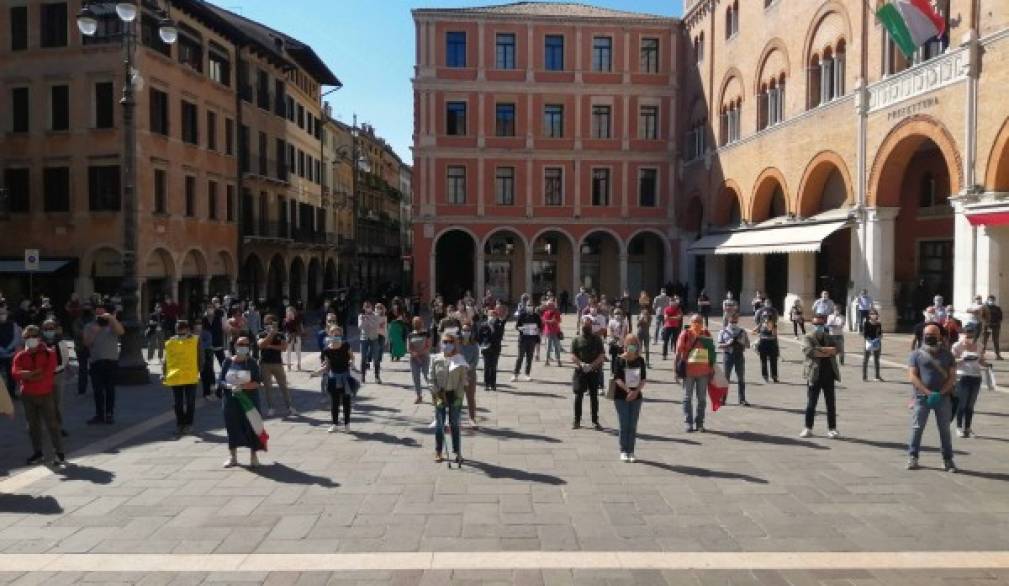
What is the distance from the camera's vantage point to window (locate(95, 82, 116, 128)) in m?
26.5

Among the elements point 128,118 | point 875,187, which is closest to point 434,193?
point 875,187

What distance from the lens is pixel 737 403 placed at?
1341cm

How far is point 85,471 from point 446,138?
106 ft

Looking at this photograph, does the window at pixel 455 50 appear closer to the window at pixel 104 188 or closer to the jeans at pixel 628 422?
the window at pixel 104 188

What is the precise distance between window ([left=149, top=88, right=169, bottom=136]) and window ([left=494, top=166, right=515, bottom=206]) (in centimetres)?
1723

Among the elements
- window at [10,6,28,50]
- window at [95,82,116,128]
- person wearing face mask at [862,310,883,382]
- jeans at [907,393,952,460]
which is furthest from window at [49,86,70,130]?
jeans at [907,393,952,460]

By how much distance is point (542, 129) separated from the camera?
4053 centimetres

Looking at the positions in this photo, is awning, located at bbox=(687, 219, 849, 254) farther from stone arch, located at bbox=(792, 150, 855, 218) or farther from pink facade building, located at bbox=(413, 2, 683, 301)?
pink facade building, located at bbox=(413, 2, 683, 301)

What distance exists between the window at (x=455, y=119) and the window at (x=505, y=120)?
A: 5.81 ft

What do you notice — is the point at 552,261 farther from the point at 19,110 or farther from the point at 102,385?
the point at 102,385

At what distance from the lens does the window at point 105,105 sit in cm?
2655

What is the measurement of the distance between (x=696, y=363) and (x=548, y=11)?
33.9 metres

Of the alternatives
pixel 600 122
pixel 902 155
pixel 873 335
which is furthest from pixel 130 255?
pixel 600 122

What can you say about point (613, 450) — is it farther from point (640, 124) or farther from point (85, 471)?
point (640, 124)
